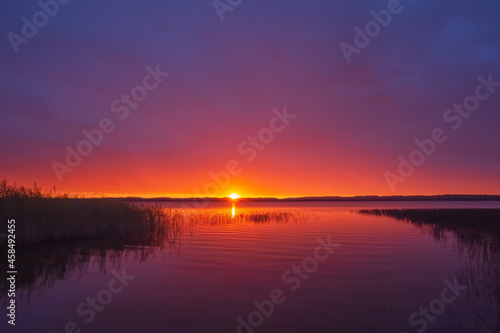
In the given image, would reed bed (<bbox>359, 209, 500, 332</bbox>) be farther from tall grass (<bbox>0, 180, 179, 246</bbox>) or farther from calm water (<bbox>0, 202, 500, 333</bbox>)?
tall grass (<bbox>0, 180, 179, 246</bbox>)

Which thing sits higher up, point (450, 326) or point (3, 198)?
point (3, 198)

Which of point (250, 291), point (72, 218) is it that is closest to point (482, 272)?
point (250, 291)

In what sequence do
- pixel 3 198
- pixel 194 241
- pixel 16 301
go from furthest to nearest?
pixel 194 241 → pixel 3 198 → pixel 16 301

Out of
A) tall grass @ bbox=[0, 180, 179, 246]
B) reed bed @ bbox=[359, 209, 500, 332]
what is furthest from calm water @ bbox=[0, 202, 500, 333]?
tall grass @ bbox=[0, 180, 179, 246]

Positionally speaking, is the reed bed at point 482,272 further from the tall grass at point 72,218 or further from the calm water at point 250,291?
the tall grass at point 72,218

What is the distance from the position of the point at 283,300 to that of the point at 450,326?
4120mm

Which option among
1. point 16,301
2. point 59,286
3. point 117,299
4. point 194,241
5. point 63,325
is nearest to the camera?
point 63,325

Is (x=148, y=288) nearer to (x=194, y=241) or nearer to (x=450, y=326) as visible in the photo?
(x=450, y=326)

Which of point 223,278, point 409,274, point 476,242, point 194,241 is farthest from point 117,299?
point 476,242

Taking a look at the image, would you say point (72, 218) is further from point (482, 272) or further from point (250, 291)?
point (482, 272)

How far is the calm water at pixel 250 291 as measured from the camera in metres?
8.26

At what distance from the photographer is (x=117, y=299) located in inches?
393

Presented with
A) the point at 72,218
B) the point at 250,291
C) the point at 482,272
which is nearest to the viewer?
the point at 250,291

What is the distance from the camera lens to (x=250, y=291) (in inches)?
429
